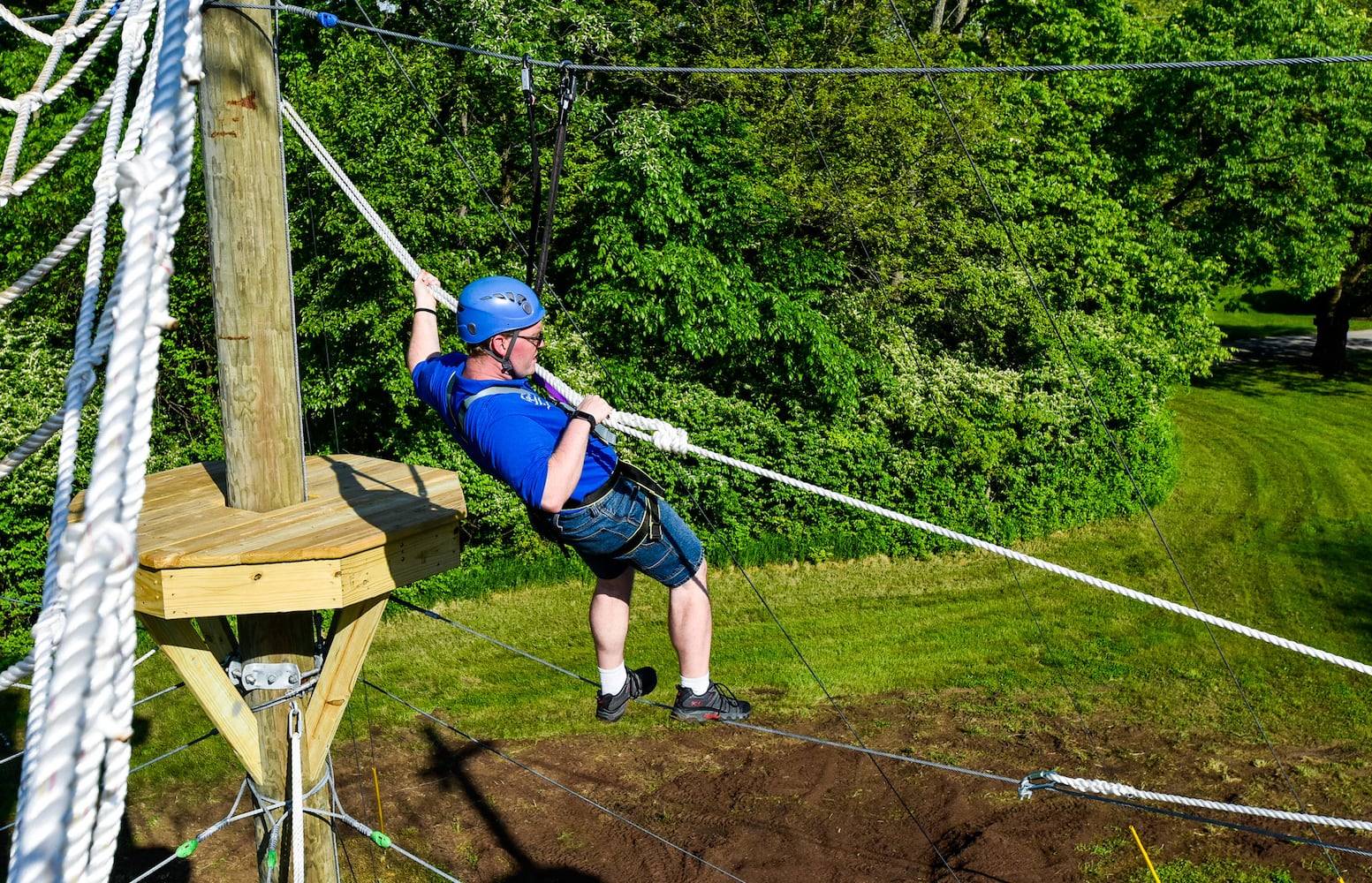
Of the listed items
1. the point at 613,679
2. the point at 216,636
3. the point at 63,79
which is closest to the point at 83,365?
the point at 216,636

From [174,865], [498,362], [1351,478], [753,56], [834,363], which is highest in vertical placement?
[753,56]

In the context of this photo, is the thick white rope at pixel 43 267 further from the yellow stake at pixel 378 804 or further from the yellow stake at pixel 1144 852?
the yellow stake at pixel 1144 852

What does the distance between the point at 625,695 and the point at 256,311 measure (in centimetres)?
237

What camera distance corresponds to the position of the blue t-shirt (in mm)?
3783

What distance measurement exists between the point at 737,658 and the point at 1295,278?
15.8 m

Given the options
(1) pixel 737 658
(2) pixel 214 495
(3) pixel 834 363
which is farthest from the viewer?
(3) pixel 834 363

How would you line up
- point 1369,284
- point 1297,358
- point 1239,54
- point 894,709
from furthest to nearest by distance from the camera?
point 1297,358
point 1369,284
point 1239,54
point 894,709

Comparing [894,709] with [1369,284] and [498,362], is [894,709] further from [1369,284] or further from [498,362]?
[1369,284]

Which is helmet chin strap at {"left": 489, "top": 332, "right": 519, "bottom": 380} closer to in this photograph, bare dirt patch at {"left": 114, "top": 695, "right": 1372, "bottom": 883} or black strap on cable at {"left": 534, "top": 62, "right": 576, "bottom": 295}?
black strap on cable at {"left": 534, "top": 62, "right": 576, "bottom": 295}

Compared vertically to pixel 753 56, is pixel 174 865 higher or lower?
lower

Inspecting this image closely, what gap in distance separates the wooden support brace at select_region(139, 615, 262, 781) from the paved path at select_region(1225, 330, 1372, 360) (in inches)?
1174

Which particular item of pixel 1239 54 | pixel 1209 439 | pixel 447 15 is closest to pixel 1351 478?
pixel 1209 439

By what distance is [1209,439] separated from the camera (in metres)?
19.8

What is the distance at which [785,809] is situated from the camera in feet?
27.7
